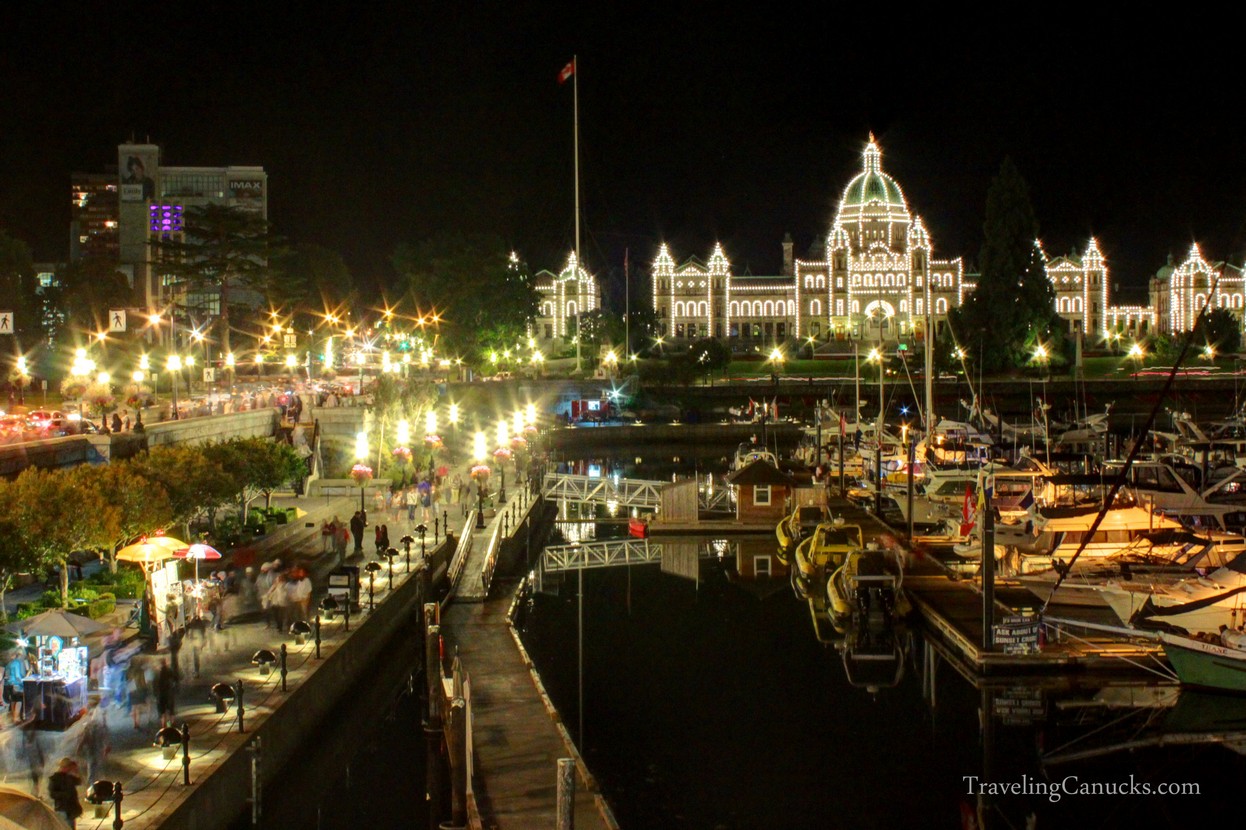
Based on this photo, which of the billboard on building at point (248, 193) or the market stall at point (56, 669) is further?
the billboard on building at point (248, 193)

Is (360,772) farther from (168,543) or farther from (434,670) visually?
(168,543)

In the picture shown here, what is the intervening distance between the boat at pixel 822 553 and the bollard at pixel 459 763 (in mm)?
17296

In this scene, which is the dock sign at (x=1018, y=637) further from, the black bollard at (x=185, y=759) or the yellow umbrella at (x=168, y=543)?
the yellow umbrella at (x=168, y=543)

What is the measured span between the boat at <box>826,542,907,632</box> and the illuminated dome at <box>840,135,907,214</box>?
107 m

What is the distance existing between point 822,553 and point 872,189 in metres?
106

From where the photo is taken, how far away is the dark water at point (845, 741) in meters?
17.2

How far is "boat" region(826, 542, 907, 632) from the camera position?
2703cm

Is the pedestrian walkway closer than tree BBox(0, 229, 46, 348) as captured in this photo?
Yes

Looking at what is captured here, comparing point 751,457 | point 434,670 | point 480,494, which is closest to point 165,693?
point 434,670

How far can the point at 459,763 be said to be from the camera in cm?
1484

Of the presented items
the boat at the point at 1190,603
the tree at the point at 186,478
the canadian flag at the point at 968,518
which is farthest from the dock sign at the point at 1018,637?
the tree at the point at 186,478

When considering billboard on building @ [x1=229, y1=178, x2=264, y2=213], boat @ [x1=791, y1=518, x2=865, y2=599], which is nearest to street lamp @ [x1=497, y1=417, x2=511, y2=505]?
boat @ [x1=791, y1=518, x2=865, y2=599]

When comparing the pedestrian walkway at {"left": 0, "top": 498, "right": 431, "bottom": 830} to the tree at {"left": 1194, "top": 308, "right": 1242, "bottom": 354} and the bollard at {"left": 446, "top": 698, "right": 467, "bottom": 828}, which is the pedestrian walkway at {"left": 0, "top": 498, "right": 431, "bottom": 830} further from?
the tree at {"left": 1194, "top": 308, "right": 1242, "bottom": 354}

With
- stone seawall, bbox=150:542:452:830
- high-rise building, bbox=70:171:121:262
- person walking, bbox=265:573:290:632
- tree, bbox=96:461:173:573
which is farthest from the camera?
high-rise building, bbox=70:171:121:262
